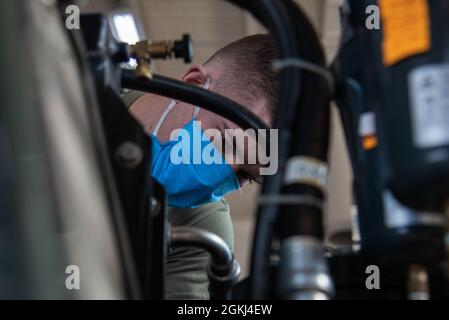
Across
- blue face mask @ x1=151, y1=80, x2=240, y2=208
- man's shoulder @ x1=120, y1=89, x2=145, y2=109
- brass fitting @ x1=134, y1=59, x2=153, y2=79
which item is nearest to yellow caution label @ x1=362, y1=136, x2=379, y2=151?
brass fitting @ x1=134, y1=59, x2=153, y2=79

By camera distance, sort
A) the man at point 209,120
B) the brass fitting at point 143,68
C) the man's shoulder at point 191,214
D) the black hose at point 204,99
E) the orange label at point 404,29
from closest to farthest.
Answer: the orange label at point 404,29 → the brass fitting at point 143,68 → the black hose at point 204,99 → the man at point 209,120 → the man's shoulder at point 191,214

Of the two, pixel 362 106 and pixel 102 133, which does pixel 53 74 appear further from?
pixel 362 106

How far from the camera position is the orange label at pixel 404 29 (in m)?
0.45

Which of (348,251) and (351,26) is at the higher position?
(351,26)

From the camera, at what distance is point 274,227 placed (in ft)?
1.60

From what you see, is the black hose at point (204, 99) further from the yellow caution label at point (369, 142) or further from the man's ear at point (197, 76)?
the man's ear at point (197, 76)

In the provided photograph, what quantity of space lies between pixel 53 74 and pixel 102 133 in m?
0.08

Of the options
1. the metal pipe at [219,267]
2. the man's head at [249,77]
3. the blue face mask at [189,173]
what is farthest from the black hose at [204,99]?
the man's head at [249,77]

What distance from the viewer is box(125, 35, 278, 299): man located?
1331mm

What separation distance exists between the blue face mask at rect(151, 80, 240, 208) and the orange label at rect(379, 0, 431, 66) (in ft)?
2.43

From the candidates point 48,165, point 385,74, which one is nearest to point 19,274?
point 48,165

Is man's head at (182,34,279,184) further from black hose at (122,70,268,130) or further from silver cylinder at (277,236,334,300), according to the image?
silver cylinder at (277,236,334,300)
